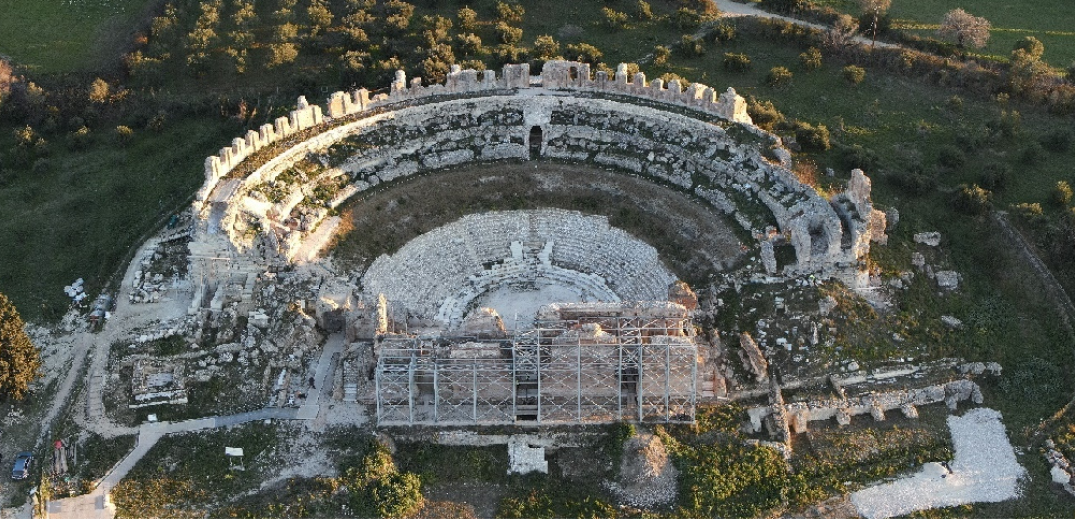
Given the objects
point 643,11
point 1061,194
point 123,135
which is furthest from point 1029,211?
point 123,135

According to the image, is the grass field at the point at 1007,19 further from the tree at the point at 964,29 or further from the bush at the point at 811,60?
the bush at the point at 811,60

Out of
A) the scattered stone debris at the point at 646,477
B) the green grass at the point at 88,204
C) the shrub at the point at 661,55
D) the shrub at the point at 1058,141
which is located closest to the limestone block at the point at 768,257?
the scattered stone debris at the point at 646,477

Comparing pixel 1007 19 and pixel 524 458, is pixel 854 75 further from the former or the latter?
pixel 524 458

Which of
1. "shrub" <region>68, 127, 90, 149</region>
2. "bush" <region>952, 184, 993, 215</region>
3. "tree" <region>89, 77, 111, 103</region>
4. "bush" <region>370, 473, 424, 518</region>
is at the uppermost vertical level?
"tree" <region>89, 77, 111, 103</region>

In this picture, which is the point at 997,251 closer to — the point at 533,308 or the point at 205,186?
the point at 533,308

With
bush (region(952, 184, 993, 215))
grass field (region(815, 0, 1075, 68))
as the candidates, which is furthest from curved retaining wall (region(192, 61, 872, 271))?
grass field (region(815, 0, 1075, 68))

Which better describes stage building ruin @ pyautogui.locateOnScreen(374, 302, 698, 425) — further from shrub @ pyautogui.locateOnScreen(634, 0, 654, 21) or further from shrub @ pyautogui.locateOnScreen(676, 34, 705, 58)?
shrub @ pyautogui.locateOnScreen(634, 0, 654, 21)
